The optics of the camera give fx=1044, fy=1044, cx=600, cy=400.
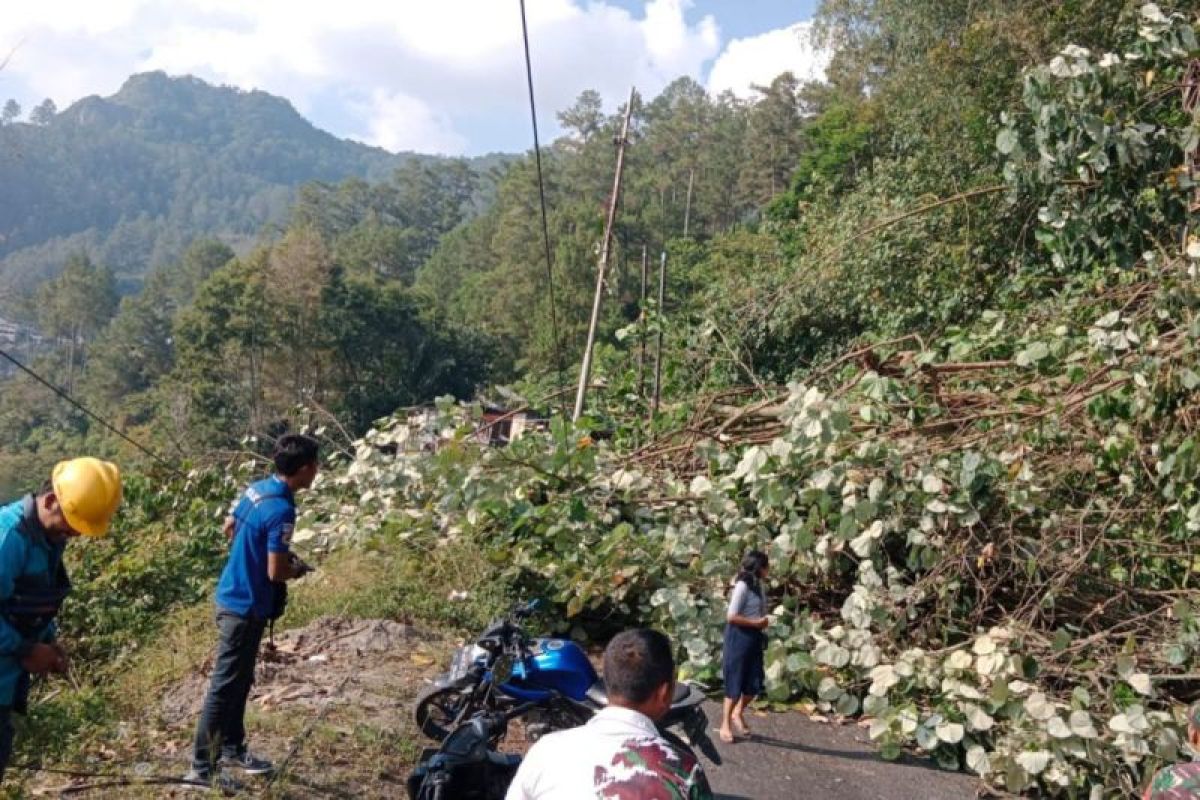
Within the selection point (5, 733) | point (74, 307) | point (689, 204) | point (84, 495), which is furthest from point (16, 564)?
point (74, 307)

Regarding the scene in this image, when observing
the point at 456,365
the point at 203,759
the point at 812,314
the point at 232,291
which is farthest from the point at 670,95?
the point at 203,759

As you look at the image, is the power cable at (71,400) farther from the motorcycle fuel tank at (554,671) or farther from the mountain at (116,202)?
the mountain at (116,202)

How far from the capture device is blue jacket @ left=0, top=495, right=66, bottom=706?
312 centimetres

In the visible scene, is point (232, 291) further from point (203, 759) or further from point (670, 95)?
point (670, 95)

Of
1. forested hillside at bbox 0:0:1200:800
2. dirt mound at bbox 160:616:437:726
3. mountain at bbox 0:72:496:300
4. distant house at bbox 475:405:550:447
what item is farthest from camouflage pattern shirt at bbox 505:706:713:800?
mountain at bbox 0:72:496:300

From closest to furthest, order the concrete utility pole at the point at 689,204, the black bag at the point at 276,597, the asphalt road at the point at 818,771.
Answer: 1. the black bag at the point at 276,597
2. the asphalt road at the point at 818,771
3. the concrete utility pole at the point at 689,204

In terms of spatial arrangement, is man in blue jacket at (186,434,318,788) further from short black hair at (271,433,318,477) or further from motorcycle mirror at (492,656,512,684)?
motorcycle mirror at (492,656,512,684)

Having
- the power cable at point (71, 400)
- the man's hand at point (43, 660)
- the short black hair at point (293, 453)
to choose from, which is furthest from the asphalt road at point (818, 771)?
the power cable at point (71, 400)

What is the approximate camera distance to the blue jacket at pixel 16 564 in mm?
3121

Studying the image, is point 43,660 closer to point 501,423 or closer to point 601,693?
point 601,693

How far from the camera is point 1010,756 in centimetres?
543

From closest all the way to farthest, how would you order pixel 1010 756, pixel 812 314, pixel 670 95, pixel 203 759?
pixel 203 759 → pixel 1010 756 → pixel 812 314 → pixel 670 95

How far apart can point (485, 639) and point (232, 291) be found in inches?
1478

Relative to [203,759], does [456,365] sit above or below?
above
